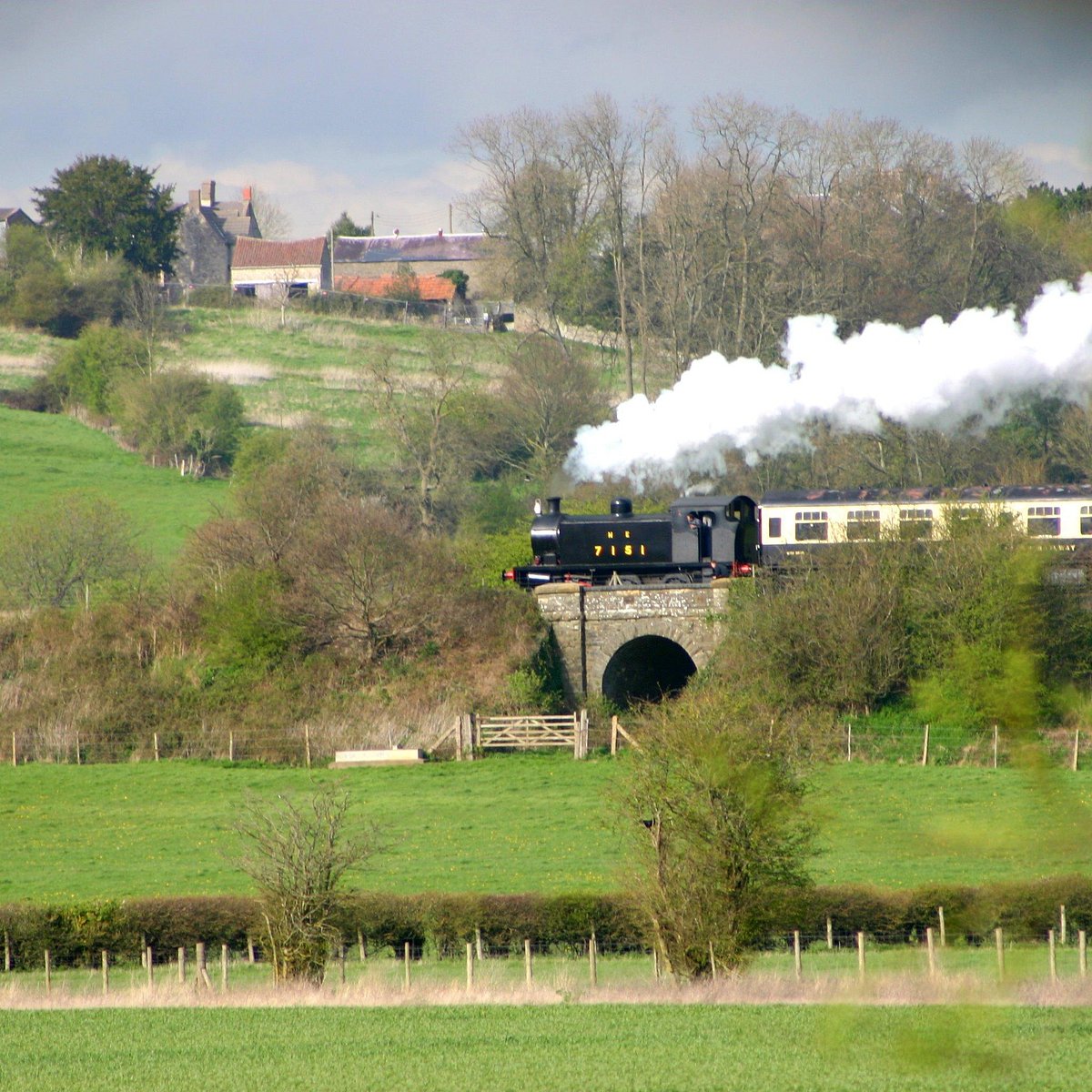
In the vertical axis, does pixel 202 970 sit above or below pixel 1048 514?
below

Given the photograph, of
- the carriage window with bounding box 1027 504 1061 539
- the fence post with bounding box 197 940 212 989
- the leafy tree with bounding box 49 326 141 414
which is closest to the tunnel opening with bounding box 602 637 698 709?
the carriage window with bounding box 1027 504 1061 539

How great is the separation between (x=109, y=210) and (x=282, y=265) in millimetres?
19516

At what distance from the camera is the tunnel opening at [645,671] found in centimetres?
4103

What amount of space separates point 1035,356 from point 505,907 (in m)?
29.2

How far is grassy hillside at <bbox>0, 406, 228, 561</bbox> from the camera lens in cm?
5828

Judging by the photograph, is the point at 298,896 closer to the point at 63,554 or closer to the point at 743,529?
Answer: the point at 743,529

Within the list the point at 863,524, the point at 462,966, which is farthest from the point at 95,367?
the point at 462,966

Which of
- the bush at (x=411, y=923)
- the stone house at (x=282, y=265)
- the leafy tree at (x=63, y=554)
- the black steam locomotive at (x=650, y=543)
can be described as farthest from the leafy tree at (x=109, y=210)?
the bush at (x=411, y=923)

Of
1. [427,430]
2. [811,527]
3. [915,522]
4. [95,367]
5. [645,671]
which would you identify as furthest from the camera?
[95,367]

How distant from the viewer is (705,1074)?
13.1 m

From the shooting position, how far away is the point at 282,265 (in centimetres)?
10750

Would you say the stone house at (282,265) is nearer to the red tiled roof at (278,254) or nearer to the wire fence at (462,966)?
the red tiled roof at (278,254)

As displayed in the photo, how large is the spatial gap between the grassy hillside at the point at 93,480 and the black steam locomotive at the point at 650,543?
1910 cm

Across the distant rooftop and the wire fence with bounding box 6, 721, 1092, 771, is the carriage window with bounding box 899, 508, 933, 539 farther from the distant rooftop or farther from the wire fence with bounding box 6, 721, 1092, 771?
the distant rooftop
